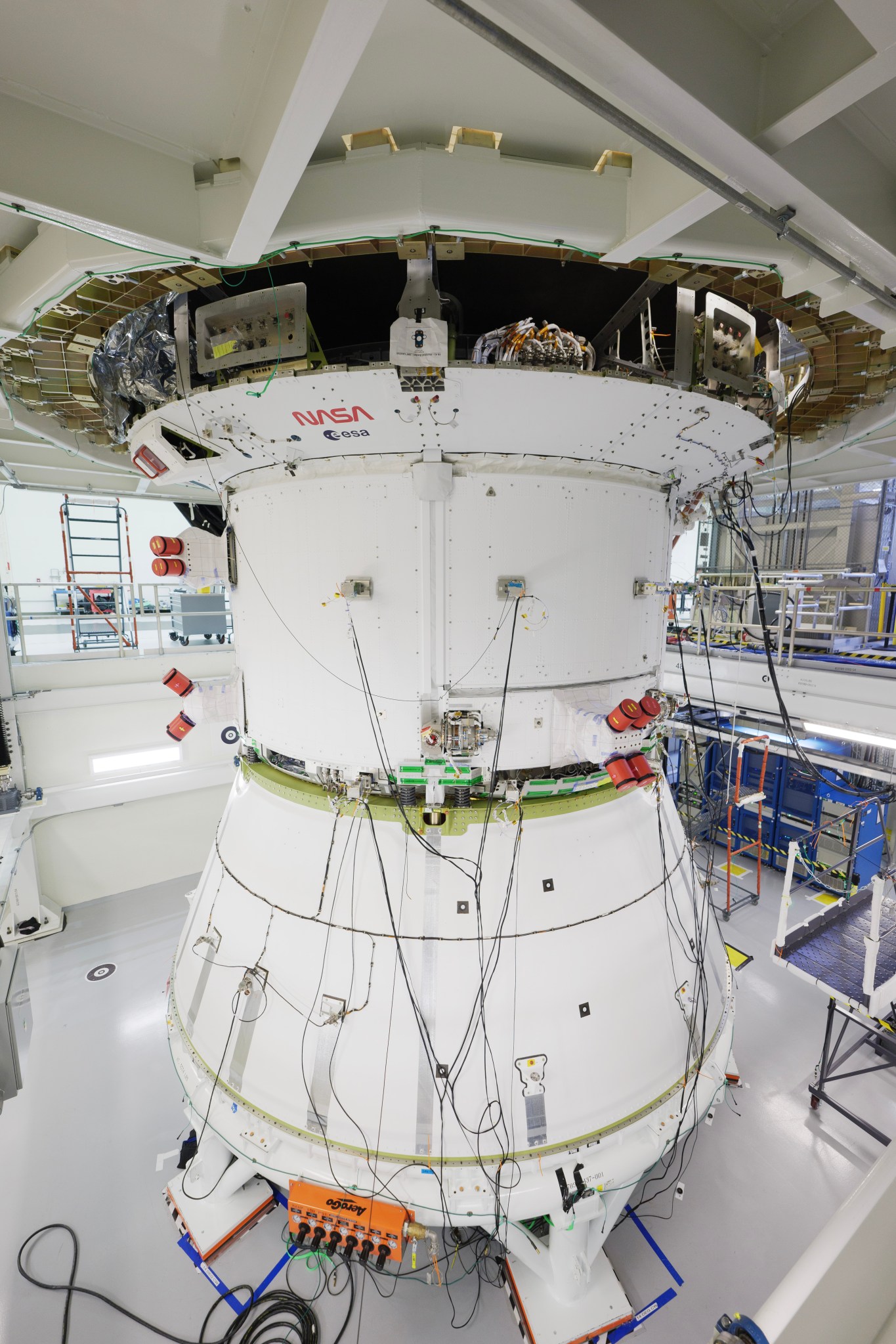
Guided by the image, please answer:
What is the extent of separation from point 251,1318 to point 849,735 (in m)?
7.44

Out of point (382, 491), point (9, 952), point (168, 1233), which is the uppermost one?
point (382, 491)

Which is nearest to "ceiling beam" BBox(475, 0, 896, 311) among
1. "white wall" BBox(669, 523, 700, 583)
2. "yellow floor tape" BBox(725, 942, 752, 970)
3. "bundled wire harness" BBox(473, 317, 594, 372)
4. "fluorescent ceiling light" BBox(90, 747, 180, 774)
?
"bundled wire harness" BBox(473, 317, 594, 372)

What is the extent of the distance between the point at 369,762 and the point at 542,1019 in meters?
1.90

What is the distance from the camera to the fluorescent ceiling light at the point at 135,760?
793 cm

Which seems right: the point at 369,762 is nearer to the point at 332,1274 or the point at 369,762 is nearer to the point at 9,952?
the point at 9,952

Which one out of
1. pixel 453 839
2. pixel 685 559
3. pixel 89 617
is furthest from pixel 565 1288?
pixel 685 559

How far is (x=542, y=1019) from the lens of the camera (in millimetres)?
3232

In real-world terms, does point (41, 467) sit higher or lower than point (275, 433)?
higher

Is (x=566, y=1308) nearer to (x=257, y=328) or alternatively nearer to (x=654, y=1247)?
(x=654, y=1247)

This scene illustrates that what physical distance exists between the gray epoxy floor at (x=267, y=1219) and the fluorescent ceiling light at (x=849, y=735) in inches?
127

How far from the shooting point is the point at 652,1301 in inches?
141

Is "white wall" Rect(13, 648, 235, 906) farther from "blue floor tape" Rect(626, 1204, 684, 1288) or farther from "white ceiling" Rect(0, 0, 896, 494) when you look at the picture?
"blue floor tape" Rect(626, 1204, 684, 1288)

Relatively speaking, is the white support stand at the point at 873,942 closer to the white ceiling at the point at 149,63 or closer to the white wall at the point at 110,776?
the white ceiling at the point at 149,63

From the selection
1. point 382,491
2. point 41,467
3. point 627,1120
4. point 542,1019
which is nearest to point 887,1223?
point 542,1019
